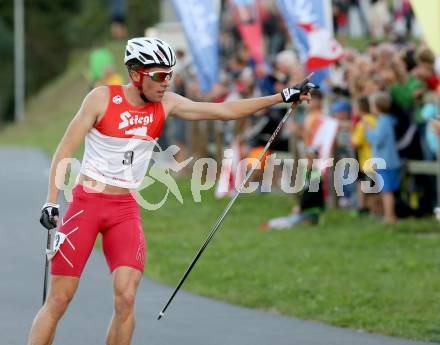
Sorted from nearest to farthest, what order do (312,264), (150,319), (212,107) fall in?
(212,107)
(150,319)
(312,264)

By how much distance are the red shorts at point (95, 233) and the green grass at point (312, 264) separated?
104 inches

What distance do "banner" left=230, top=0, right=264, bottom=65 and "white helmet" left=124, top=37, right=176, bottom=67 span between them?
13313 mm

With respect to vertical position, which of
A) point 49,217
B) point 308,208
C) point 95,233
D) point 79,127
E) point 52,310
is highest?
point 79,127

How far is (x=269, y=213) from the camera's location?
18.7 meters

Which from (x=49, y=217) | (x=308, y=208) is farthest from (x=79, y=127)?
(x=308, y=208)

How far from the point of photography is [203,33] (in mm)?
21453

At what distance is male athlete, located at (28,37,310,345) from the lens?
7.96 meters

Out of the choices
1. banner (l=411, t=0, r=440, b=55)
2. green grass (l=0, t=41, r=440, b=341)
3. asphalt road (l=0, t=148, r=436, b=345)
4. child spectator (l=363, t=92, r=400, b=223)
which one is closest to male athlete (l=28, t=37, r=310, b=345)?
asphalt road (l=0, t=148, r=436, b=345)

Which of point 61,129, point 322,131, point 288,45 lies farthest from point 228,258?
point 61,129

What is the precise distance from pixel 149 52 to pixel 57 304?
1.56 meters

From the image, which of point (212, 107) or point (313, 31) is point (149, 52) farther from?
point (313, 31)

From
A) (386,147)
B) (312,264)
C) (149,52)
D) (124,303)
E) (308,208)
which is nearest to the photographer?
(124,303)

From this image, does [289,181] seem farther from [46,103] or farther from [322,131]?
[46,103]

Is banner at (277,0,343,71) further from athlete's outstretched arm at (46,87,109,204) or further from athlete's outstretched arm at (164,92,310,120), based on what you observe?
athlete's outstretched arm at (46,87,109,204)
